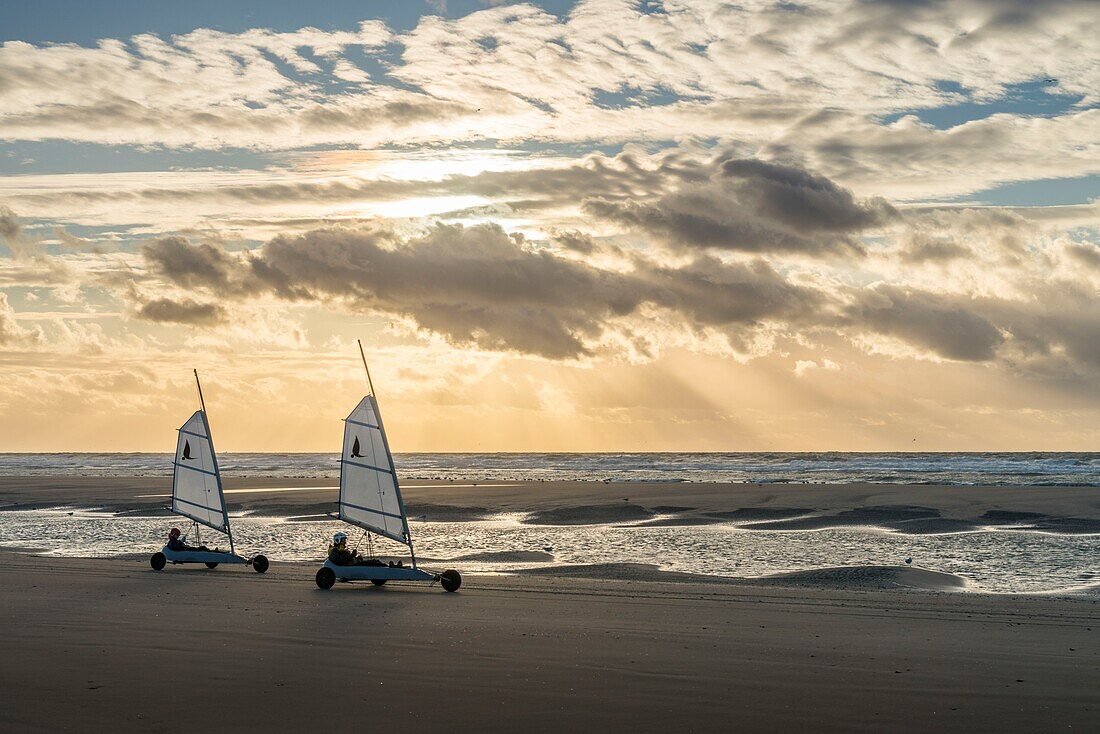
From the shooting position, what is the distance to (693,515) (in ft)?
167

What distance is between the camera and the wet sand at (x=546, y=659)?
40.9 feet

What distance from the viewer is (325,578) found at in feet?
85.4

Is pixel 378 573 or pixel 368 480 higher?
pixel 368 480

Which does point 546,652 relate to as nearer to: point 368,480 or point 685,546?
point 368,480

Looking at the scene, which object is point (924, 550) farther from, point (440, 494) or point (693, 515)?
point (440, 494)

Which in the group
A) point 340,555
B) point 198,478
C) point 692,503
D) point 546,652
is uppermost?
point 198,478

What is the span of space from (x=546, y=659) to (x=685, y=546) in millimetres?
20809

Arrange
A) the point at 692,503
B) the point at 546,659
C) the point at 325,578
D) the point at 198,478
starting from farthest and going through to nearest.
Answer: the point at 692,503 → the point at 198,478 → the point at 325,578 → the point at 546,659

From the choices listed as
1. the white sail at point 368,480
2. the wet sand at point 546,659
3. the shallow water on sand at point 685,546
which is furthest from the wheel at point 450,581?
the shallow water on sand at point 685,546

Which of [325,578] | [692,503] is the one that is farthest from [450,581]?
[692,503]

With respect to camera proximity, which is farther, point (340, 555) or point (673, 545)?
point (673, 545)

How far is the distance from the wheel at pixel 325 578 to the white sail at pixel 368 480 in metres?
3.08

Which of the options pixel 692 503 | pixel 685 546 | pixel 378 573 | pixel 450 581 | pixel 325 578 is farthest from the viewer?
pixel 692 503

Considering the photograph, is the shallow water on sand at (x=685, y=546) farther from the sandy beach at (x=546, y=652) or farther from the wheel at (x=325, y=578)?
the wheel at (x=325, y=578)
